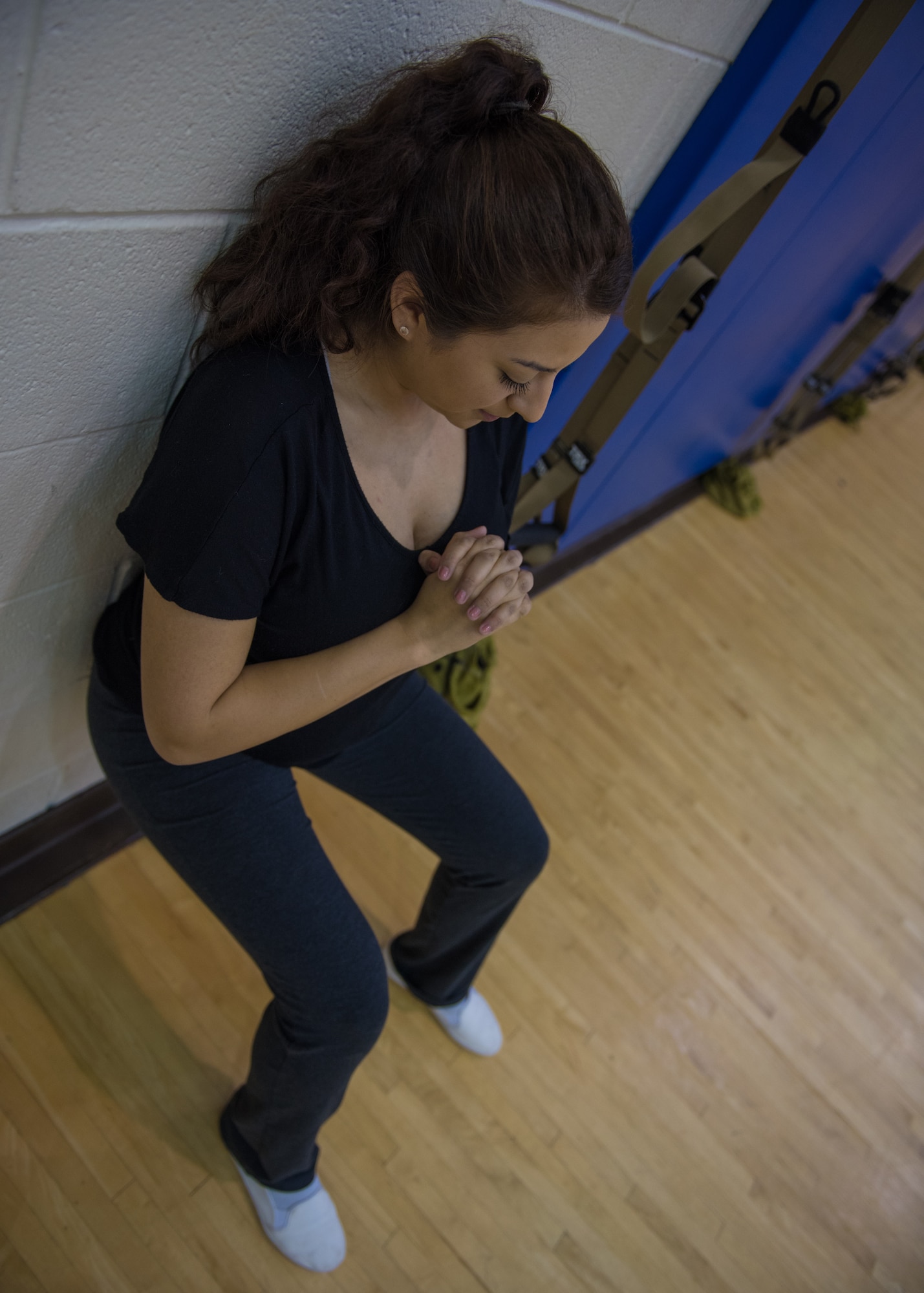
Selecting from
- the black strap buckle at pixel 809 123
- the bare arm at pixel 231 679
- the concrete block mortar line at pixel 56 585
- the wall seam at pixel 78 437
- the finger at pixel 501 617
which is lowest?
the concrete block mortar line at pixel 56 585

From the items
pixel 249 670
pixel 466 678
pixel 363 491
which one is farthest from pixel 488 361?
pixel 466 678

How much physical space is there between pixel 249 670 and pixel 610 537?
189 centimetres

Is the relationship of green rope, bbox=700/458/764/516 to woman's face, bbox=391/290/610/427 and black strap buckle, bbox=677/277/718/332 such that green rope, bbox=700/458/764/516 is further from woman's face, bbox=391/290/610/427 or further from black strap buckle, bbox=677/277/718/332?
woman's face, bbox=391/290/610/427

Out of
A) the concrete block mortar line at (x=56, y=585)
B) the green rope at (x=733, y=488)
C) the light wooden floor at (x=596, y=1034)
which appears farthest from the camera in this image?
the green rope at (x=733, y=488)

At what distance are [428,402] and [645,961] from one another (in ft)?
4.45

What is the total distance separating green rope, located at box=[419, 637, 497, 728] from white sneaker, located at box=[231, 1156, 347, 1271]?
90cm

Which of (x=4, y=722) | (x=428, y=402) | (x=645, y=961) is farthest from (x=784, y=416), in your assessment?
(x=4, y=722)

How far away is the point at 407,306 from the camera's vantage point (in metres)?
0.81

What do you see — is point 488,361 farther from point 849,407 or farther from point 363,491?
point 849,407

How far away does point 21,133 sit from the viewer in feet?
2.08

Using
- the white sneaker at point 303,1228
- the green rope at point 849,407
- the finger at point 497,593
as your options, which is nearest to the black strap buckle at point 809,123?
the finger at point 497,593

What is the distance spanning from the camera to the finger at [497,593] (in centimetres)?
96

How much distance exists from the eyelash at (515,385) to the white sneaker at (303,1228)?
1.15m

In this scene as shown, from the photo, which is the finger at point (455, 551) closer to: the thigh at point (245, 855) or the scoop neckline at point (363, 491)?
the scoop neckline at point (363, 491)
